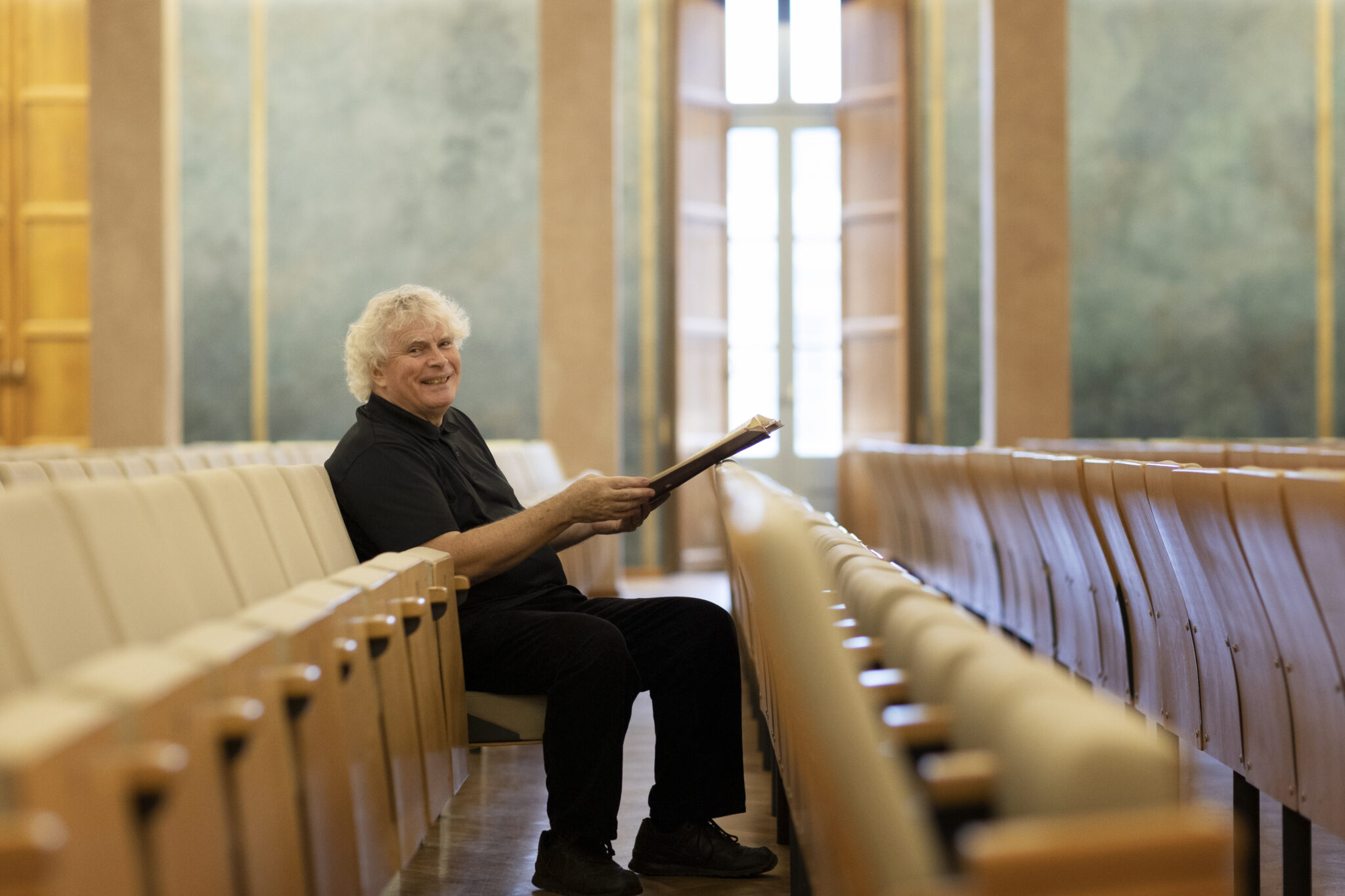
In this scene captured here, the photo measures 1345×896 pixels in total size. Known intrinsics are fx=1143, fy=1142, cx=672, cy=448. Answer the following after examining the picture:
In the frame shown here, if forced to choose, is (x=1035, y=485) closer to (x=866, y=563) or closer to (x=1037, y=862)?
(x=866, y=563)

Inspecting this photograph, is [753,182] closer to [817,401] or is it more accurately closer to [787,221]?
[787,221]

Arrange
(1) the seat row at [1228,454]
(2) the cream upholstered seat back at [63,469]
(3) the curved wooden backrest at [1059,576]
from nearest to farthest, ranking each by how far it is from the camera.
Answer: (3) the curved wooden backrest at [1059,576]
(2) the cream upholstered seat back at [63,469]
(1) the seat row at [1228,454]

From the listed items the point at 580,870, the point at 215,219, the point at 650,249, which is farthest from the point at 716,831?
the point at 215,219

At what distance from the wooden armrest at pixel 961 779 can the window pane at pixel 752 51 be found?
24.1 feet

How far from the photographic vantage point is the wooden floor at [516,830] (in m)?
2.14

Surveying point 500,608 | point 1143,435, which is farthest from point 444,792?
point 1143,435

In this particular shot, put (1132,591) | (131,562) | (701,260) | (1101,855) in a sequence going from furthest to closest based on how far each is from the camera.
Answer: (701,260), (1132,591), (131,562), (1101,855)

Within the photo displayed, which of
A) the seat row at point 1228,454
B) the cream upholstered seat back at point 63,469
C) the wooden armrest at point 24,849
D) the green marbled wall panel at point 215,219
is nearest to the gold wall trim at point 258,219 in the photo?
the green marbled wall panel at point 215,219

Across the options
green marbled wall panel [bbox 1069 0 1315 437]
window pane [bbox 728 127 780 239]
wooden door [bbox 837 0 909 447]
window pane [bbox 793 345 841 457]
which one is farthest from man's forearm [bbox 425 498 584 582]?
green marbled wall panel [bbox 1069 0 1315 437]

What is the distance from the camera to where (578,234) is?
598cm

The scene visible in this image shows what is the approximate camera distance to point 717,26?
24.9ft

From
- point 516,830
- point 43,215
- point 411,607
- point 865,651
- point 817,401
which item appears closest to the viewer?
point 865,651

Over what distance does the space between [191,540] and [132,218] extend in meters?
5.28

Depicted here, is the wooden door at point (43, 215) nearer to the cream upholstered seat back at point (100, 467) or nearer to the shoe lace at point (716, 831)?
the cream upholstered seat back at point (100, 467)
